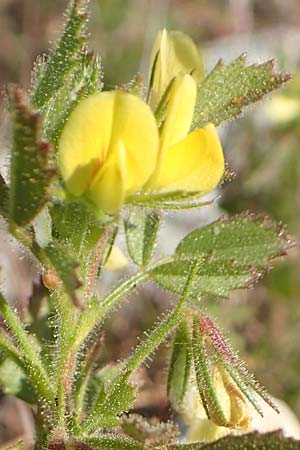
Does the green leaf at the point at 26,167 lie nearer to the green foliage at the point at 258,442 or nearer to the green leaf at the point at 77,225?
the green leaf at the point at 77,225

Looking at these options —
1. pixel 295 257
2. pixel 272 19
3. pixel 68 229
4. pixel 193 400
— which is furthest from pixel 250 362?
pixel 272 19

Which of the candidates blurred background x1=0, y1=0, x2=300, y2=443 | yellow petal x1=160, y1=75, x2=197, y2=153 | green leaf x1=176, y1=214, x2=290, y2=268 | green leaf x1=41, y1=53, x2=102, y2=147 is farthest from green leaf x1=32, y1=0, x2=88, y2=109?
blurred background x1=0, y1=0, x2=300, y2=443

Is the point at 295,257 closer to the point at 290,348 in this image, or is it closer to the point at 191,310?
the point at 290,348

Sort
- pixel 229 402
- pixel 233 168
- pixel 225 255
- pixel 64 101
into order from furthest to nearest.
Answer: pixel 233 168
pixel 225 255
pixel 229 402
pixel 64 101

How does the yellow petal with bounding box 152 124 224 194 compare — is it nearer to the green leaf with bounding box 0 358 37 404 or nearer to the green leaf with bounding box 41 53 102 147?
the green leaf with bounding box 41 53 102 147

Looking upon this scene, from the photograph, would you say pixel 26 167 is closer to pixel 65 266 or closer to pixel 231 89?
pixel 65 266

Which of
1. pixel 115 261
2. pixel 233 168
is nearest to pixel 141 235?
pixel 115 261
